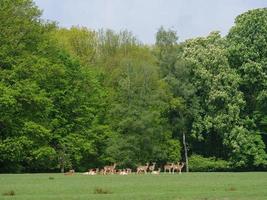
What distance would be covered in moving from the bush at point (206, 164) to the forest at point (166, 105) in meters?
0.13

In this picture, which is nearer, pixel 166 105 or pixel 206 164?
pixel 166 105

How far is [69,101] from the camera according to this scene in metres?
66.4

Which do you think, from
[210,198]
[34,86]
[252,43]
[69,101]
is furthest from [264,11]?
[210,198]

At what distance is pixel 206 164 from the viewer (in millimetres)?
74438

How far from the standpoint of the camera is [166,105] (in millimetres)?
72438

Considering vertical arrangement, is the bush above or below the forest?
below

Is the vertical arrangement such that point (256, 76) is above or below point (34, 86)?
above

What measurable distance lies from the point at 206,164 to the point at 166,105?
9.35 m

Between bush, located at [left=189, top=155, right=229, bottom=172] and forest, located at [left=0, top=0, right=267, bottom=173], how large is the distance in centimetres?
13

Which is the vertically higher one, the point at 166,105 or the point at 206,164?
the point at 166,105

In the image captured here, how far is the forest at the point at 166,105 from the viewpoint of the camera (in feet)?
217

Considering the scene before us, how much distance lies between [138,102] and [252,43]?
16098 mm

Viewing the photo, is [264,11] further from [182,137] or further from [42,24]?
[42,24]

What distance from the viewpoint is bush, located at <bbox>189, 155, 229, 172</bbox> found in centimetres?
7339
